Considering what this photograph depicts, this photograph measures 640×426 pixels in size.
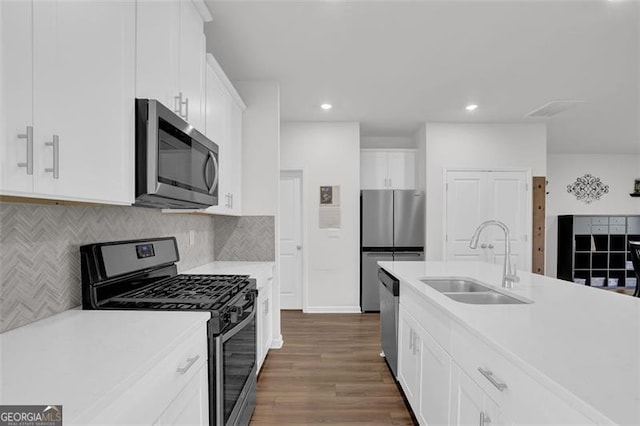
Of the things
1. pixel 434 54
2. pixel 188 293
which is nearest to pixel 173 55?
pixel 188 293

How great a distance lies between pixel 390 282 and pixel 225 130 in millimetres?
1761

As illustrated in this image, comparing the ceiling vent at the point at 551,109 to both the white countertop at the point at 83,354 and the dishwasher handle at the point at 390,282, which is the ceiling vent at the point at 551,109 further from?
the white countertop at the point at 83,354

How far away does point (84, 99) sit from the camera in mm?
1060

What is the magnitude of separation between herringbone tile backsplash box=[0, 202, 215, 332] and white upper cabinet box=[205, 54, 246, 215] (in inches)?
32.0

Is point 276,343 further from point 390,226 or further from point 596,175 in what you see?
point 596,175

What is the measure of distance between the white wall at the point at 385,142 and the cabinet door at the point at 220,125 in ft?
10.7

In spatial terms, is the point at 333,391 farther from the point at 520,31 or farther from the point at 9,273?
the point at 520,31

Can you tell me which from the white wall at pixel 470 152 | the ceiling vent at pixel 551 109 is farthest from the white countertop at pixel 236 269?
the ceiling vent at pixel 551 109

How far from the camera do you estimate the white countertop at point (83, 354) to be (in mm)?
712

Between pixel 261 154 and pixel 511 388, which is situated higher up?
pixel 261 154

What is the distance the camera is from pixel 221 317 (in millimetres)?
1415

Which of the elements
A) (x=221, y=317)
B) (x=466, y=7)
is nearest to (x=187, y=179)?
(x=221, y=317)

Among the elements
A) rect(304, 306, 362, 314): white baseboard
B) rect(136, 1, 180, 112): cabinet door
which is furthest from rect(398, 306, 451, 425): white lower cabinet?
rect(304, 306, 362, 314): white baseboard

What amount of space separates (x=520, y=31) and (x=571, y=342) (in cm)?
235
